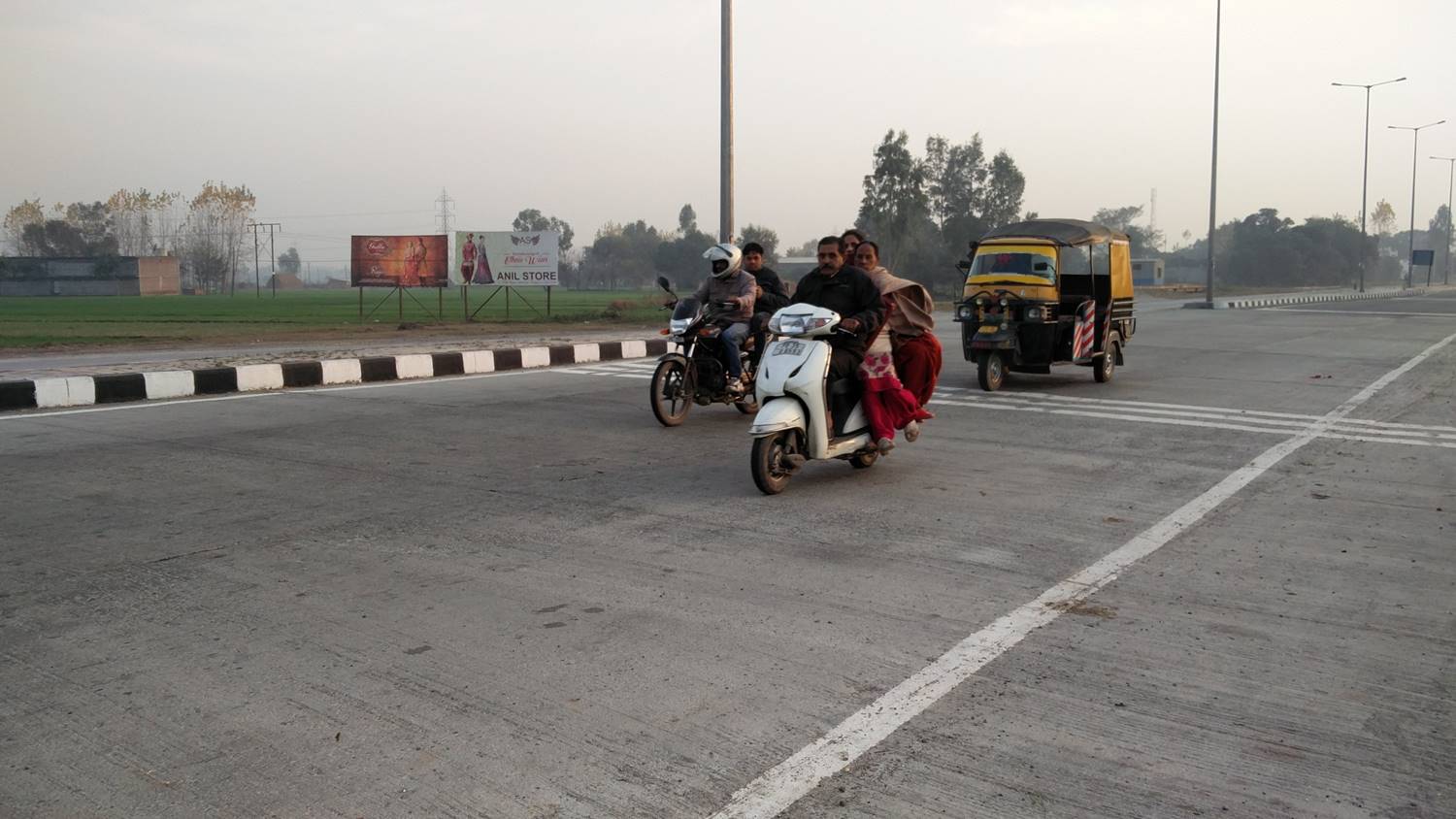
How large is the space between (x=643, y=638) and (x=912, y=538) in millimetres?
2235

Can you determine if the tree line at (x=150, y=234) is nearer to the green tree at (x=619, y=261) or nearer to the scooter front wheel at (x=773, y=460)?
the green tree at (x=619, y=261)

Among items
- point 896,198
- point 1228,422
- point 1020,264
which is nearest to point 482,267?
point 1020,264

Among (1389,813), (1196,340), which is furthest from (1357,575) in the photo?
(1196,340)

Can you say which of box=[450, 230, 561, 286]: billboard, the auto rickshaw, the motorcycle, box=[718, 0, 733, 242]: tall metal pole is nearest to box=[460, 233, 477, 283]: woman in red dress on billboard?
box=[450, 230, 561, 286]: billboard

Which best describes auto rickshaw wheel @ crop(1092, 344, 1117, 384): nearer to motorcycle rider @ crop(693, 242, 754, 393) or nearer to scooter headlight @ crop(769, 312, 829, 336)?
motorcycle rider @ crop(693, 242, 754, 393)

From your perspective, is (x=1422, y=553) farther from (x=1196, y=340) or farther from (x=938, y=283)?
(x=938, y=283)

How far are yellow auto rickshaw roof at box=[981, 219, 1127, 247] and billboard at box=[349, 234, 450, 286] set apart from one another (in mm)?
19020

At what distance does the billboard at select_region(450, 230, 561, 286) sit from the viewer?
3036 cm

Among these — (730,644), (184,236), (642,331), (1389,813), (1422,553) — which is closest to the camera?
(1389,813)

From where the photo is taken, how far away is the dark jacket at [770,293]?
39.0 feet

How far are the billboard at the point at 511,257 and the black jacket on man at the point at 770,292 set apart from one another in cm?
1852

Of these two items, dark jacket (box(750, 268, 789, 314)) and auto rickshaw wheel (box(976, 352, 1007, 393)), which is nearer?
dark jacket (box(750, 268, 789, 314))

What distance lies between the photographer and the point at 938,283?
250 feet

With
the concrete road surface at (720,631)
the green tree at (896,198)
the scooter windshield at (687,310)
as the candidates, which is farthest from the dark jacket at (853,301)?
the green tree at (896,198)
